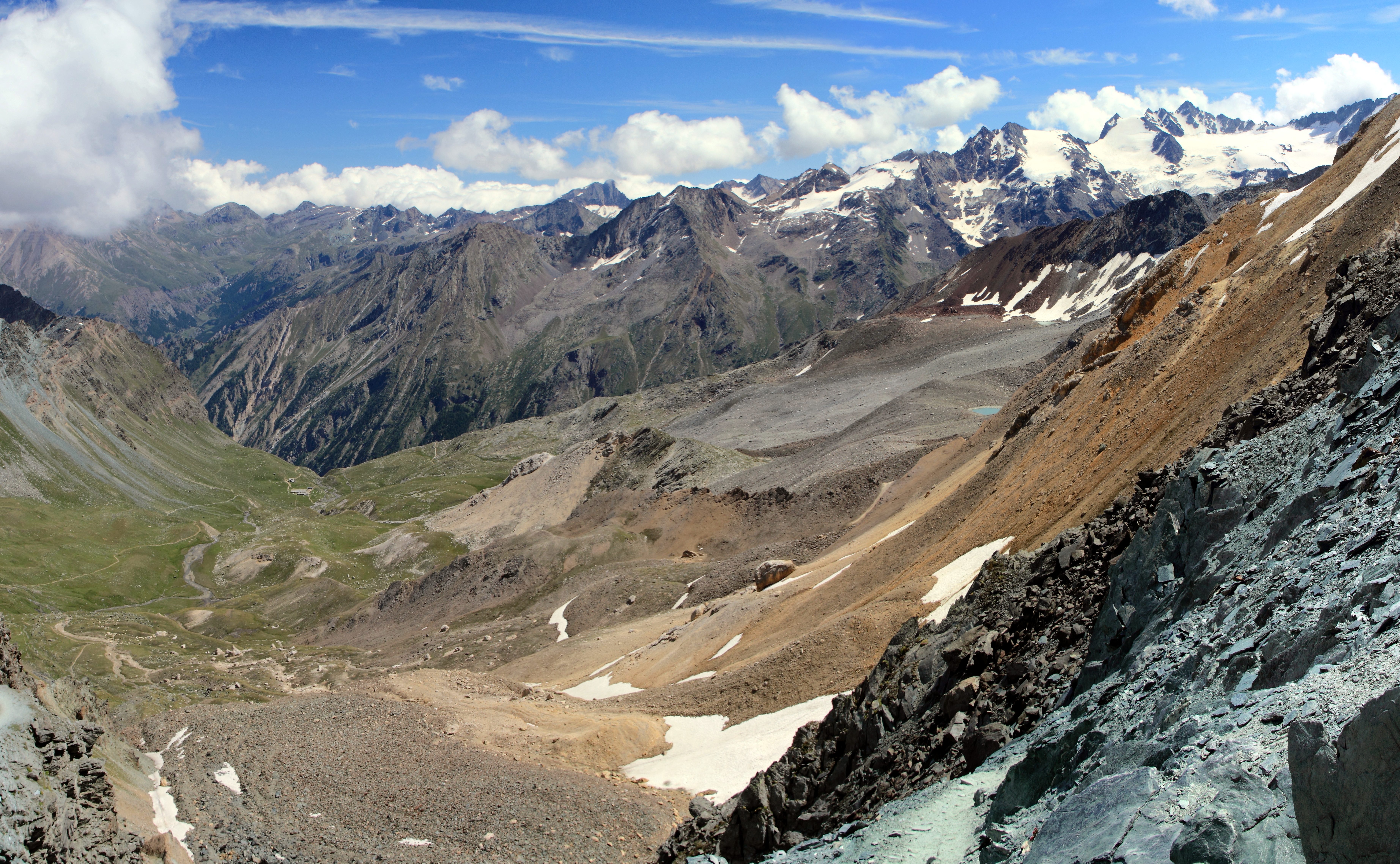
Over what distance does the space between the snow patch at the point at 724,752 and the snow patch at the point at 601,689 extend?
9139 mm

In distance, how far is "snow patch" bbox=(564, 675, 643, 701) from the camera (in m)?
39.9

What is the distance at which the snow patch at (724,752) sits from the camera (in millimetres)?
25016

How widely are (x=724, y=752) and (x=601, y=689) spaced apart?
658 inches

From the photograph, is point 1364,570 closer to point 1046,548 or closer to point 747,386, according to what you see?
point 1046,548

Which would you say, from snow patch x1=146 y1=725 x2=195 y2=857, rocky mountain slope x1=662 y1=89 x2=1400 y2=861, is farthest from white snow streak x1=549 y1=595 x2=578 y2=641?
rocky mountain slope x1=662 y1=89 x2=1400 y2=861

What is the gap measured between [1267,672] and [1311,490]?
4.67 metres

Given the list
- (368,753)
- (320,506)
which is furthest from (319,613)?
(320,506)

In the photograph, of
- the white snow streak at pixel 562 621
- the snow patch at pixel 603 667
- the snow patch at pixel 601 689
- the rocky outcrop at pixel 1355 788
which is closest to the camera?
the rocky outcrop at pixel 1355 788

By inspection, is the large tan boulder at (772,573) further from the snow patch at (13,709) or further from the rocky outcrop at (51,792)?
the snow patch at (13,709)

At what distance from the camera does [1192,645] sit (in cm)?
1173

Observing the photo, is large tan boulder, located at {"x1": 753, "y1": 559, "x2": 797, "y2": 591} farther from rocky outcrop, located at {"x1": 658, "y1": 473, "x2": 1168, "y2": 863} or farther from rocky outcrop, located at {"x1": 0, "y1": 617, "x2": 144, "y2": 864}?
rocky outcrop, located at {"x1": 0, "y1": 617, "x2": 144, "y2": 864}

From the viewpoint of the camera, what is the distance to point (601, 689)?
42.0 meters

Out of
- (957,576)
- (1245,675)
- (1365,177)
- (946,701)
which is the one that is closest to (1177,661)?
(1245,675)

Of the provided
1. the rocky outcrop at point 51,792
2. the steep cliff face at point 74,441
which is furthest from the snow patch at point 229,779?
the steep cliff face at point 74,441
